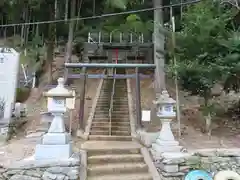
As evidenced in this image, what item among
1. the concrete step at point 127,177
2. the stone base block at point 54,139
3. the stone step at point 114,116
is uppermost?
the stone step at point 114,116

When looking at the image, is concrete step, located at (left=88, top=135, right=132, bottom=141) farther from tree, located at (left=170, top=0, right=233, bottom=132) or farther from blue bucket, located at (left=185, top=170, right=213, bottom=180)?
blue bucket, located at (left=185, top=170, right=213, bottom=180)

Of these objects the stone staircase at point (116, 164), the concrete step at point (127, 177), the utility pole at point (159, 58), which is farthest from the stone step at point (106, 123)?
the concrete step at point (127, 177)

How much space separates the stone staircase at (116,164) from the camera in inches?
175

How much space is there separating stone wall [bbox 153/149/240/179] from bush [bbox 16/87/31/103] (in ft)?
22.7

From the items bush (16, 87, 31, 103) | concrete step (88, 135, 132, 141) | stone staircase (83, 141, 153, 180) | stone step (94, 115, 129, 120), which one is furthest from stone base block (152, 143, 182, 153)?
bush (16, 87, 31, 103)

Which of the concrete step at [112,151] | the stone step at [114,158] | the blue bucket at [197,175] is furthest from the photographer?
the concrete step at [112,151]

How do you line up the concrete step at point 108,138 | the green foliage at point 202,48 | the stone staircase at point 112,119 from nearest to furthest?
the green foliage at point 202,48, the concrete step at point 108,138, the stone staircase at point 112,119

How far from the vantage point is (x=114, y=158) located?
4.82 meters

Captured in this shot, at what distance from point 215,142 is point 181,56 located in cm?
214

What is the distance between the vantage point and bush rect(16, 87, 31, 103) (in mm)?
9833

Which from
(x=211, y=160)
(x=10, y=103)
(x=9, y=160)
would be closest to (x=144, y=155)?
(x=211, y=160)

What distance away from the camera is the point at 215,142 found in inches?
227

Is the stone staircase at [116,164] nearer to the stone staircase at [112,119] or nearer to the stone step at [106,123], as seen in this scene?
the stone staircase at [112,119]

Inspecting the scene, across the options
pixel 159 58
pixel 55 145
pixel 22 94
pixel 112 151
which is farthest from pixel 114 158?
pixel 22 94
